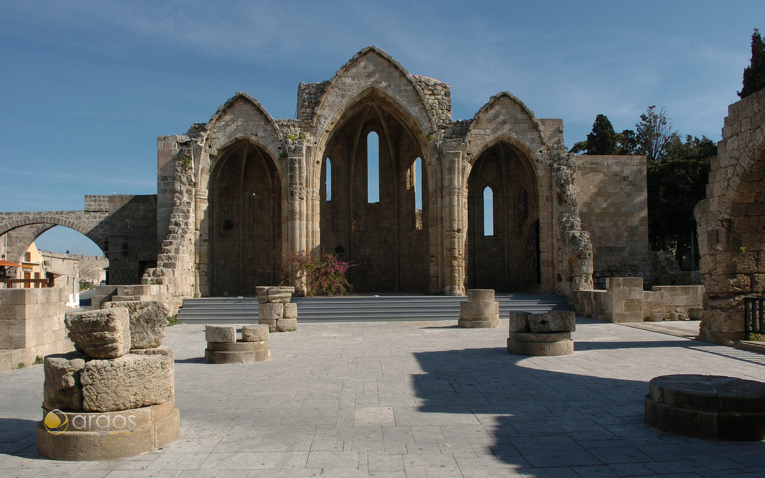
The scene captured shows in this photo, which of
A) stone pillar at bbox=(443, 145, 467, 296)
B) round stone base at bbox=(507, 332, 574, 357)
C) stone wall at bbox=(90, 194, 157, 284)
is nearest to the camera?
round stone base at bbox=(507, 332, 574, 357)

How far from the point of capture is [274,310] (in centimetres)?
1262

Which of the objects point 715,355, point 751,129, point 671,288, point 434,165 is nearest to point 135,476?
point 715,355

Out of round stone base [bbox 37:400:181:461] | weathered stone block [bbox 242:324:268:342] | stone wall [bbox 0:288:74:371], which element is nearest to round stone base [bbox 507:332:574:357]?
weathered stone block [bbox 242:324:268:342]

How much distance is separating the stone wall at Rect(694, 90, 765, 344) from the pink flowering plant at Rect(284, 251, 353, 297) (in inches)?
415

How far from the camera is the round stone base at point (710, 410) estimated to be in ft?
13.7

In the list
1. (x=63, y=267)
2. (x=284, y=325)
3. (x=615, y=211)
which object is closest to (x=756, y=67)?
(x=615, y=211)

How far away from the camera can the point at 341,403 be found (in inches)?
218

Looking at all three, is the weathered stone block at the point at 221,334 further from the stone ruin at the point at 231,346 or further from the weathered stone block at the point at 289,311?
the weathered stone block at the point at 289,311

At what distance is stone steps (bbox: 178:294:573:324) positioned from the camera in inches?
600

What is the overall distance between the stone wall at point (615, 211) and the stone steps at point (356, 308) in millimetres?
4851

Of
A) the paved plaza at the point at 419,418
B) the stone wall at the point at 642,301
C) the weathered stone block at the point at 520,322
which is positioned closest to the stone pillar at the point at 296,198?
the paved plaza at the point at 419,418

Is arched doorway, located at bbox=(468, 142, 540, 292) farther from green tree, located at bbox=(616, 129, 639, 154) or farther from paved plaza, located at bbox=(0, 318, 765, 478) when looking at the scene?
green tree, located at bbox=(616, 129, 639, 154)

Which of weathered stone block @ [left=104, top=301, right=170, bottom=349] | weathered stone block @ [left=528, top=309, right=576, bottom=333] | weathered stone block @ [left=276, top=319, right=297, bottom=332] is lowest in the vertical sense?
weathered stone block @ [left=276, top=319, right=297, bottom=332]

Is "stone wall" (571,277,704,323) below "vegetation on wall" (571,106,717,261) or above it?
below
